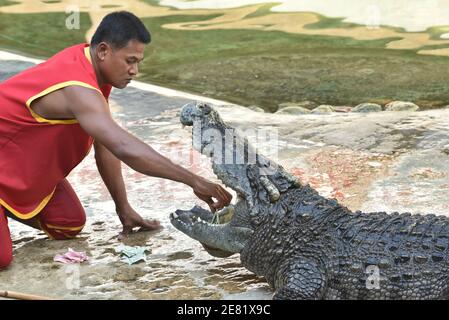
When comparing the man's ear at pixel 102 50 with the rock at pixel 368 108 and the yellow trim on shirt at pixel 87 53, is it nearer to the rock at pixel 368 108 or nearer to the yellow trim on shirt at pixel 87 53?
the yellow trim on shirt at pixel 87 53

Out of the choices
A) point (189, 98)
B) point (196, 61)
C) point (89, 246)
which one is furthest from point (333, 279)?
point (196, 61)

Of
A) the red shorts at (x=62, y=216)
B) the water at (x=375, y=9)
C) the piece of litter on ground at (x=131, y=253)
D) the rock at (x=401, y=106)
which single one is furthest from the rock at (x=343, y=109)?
the piece of litter on ground at (x=131, y=253)

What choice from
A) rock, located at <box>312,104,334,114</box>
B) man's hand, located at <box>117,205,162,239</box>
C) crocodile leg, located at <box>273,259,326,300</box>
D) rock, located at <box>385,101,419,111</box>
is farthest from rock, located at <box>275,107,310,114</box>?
crocodile leg, located at <box>273,259,326,300</box>

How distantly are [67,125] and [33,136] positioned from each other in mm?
183

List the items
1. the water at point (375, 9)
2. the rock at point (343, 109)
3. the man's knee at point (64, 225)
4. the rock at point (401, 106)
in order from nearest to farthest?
the man's knee at point (64, 225) → the rock at point (401, 106) → the rock at point (343, 109) → the water at point (375, 9)

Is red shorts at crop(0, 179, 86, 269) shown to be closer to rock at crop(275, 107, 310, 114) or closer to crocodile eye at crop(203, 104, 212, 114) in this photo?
crocodile eye at crop(203, 104, 212, 114)

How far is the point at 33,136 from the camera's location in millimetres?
4270

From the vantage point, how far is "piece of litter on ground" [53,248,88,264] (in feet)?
14.1

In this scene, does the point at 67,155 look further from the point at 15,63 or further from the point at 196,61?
the point at 196,61

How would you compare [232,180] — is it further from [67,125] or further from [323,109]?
[323,109]

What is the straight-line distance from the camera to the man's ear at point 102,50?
13.9 feet

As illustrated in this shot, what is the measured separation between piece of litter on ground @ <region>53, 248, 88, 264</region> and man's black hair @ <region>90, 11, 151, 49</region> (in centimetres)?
108

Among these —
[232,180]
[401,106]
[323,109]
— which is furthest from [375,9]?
[232,180]

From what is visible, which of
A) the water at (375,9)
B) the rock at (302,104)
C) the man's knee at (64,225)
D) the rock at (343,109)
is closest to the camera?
the man's knee at (64,225)
